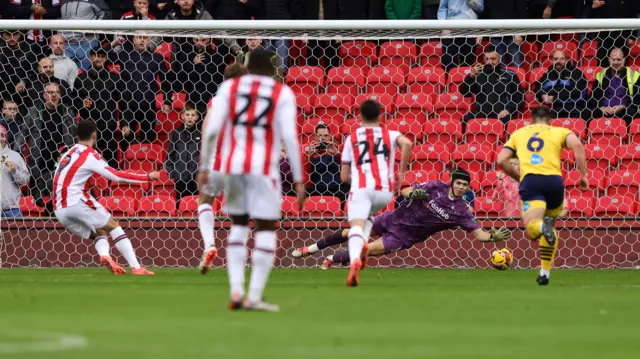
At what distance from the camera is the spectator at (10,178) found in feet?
51.3

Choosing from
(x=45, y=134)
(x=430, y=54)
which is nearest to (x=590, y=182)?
(x=430, y=54)

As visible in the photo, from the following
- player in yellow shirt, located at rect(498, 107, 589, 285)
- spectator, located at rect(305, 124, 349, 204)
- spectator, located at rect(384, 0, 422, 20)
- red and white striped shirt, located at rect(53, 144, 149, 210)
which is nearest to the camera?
player in yellow shirt, located at rect(498, 107, 589, 285)

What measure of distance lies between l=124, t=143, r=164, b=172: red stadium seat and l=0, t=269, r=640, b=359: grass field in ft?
13.9

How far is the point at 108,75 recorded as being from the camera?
16.2m

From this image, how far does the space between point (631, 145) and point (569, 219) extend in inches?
52.3

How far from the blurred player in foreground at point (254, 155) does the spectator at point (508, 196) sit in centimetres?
828

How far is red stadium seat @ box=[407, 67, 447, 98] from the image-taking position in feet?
54.4

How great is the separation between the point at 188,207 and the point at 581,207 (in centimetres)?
499

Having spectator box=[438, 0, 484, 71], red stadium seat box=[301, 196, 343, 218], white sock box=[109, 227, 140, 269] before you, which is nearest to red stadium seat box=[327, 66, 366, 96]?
spectator box=[438, 0, 484, 71]

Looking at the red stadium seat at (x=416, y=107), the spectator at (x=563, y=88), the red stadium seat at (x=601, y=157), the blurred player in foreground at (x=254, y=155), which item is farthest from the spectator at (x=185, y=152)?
the blurred player in foreground at (x=254, y=155)

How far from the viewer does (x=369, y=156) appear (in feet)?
37.3

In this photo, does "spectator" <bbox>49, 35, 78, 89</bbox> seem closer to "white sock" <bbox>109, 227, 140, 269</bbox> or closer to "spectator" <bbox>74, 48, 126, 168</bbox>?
"spectator" <bbox>74, 48, 126, 168</bbox>

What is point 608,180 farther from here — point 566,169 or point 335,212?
point 335,212

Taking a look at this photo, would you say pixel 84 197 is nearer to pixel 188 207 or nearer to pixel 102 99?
pixel 188 207
